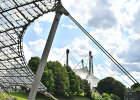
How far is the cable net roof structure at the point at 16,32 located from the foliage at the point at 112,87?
271 feet

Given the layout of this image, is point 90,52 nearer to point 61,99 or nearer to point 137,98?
point 61,99

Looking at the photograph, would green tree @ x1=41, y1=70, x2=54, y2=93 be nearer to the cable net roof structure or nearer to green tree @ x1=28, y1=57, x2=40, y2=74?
green tree @ x1=28, y1=57, x2=40, y2=74

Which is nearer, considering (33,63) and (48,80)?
(48,80)

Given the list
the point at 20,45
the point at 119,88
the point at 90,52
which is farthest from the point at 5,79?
the point at 90,52

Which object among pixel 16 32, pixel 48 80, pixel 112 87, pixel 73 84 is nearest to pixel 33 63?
pixel 48 80

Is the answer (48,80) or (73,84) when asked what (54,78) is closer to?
(48,80)

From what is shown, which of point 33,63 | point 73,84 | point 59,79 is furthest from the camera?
point 73,84

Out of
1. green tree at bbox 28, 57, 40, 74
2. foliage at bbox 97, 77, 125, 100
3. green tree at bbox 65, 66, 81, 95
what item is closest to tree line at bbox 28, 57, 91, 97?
green tree at bbox 28, 57, 40, 74

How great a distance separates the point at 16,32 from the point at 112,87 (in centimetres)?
10034

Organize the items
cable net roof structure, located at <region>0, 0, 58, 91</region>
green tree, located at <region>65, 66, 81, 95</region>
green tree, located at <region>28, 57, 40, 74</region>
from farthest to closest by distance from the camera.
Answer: green tree, located at <region>65, 66, 81, 95</region> < green tree, located at <region>28, 57, 40, 74</region> < cable net roof structure, located at <region>0, 0, 58, 91</region>

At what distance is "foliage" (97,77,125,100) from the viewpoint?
404 ft

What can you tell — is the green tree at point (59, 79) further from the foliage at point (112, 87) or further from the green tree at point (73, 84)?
the foliage at point (112, 87)

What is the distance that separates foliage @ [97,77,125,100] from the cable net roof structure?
82.7 meters

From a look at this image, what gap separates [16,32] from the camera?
3312 cm
